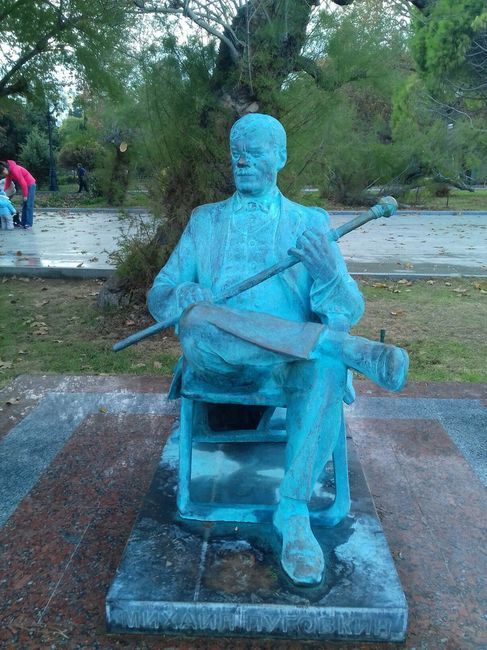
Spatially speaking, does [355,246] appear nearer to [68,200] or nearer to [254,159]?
[254,159]

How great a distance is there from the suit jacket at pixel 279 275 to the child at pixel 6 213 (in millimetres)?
12007

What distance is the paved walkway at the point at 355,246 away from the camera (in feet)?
30.0

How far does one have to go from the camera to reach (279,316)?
2.49 meters

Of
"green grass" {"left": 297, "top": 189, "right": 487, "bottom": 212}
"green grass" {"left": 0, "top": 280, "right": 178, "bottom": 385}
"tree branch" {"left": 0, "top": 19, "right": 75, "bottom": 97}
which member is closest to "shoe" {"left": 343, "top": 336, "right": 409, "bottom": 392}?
"green grass" {"left": 0, "top": 280, "right": 178, "bottom": 385}

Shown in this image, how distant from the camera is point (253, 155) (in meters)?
2.44

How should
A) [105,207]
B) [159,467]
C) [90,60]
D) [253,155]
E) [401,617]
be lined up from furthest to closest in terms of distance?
[105,207], [90,60], [159,467], [253,155], [401,617]

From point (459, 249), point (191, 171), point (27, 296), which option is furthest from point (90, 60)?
point (459, 249)

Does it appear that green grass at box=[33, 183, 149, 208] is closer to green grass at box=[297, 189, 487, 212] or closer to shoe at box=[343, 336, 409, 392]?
green grass at box=[297, 189, 487, 212]

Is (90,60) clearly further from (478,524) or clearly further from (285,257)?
(478,524)

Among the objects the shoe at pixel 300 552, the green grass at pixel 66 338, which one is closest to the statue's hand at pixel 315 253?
the shoe at pixel 300 552

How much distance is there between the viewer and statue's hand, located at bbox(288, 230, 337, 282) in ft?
7.59

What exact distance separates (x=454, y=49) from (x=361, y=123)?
30.9 ft

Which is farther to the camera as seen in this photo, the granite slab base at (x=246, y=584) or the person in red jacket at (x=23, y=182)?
the person in red jacket at (x=23, y=182)

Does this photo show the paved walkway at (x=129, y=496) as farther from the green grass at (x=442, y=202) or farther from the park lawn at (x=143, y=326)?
the green grass at (x=442, y=202)
